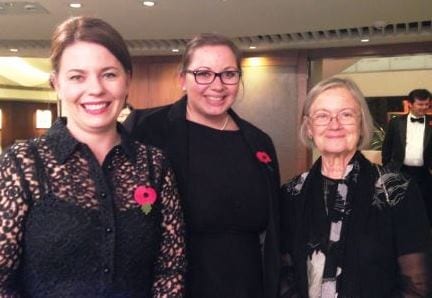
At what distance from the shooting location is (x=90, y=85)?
1394 millimetres

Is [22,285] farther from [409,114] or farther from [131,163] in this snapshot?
[409,114]

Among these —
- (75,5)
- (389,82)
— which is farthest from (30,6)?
(389,82)

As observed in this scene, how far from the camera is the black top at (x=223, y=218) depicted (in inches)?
75.7

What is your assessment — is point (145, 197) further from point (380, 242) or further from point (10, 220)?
point (380, 242)

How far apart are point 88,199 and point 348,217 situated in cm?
89

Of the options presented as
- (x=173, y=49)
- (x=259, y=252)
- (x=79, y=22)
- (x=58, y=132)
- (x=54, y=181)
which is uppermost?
(x=173, y=49)

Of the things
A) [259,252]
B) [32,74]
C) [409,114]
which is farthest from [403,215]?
[32,74]

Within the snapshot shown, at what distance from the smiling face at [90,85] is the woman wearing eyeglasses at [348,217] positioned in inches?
31.8

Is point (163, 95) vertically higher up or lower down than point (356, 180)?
higher up

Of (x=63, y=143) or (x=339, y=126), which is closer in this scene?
(x=63, y=143)

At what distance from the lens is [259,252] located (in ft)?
6.72

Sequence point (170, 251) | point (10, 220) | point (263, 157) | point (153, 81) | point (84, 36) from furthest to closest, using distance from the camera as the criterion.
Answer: point (153, 81) → point (263, 157) → point (170, 251) → point (84, 36) → point (10, 220)

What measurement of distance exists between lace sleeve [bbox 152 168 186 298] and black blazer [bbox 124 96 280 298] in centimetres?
38

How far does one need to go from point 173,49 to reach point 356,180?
263 inches
